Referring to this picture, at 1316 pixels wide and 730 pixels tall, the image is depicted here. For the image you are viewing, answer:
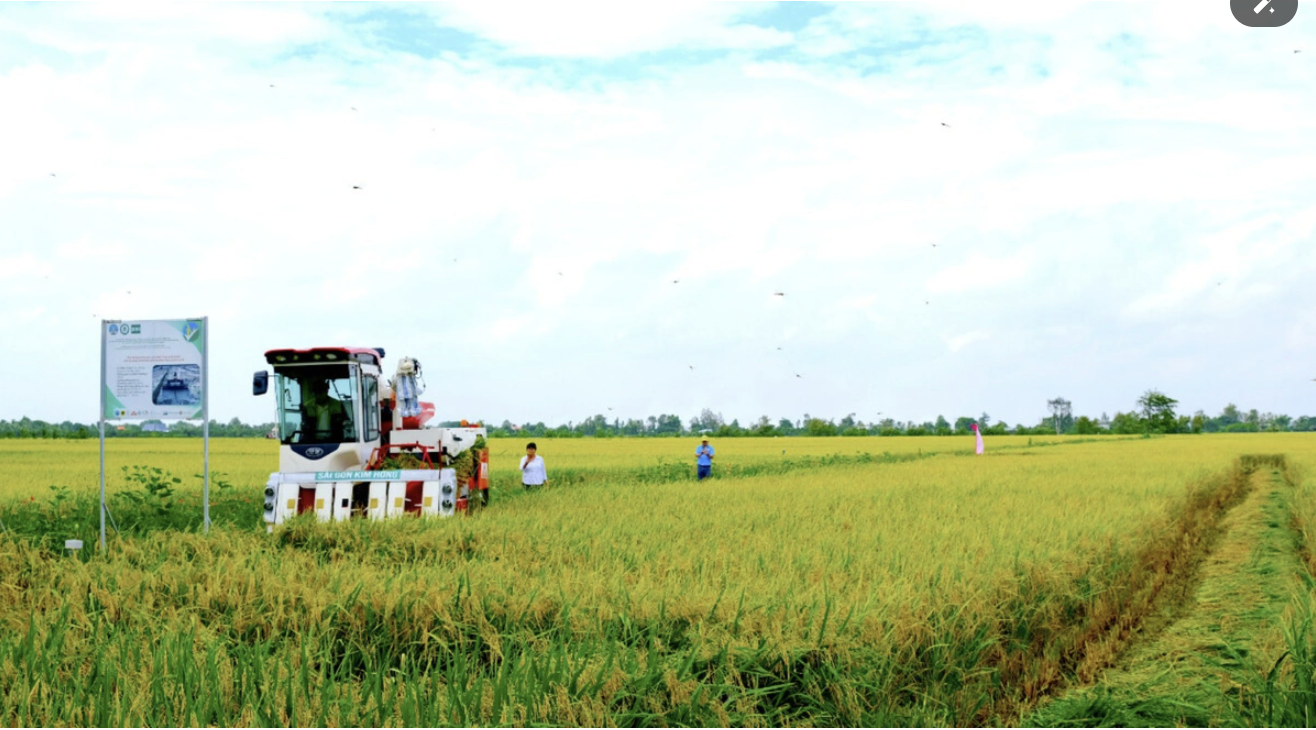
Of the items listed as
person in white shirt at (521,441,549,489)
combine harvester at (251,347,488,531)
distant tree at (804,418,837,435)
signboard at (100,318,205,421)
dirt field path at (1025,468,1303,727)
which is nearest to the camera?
dirt field path at (1025,468,1303,727)

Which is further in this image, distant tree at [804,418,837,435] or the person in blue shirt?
distant tree at [804,418,837,435]

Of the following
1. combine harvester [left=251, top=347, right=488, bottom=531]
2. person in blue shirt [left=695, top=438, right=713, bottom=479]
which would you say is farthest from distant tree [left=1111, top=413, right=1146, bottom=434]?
combine harvester [left=251, top=347, right=488, bottom=531]

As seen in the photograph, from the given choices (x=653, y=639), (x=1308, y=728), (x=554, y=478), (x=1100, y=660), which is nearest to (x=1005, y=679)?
(x=1100, y=660)

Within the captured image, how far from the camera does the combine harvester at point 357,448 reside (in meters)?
12.5

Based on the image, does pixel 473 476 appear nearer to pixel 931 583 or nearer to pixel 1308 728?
pixel 931 583

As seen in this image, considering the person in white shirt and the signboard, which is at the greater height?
the signboard

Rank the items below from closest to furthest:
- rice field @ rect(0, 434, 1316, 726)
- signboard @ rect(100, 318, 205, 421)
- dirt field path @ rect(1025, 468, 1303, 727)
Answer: rice field @ rect(0, 434, 1316, 726), dirt field path @ rect(1025, 468, 1303, 727), signboard @ rect(100, 318, 205, 421)

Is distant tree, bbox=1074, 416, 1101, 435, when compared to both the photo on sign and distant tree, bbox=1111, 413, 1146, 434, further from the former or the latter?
the photo on sign

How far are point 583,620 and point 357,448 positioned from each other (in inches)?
339

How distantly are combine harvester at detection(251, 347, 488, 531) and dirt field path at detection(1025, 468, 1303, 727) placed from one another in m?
7.99

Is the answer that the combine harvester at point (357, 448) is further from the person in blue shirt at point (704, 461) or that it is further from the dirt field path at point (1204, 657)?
the person in blue shirt at point (704, 461)

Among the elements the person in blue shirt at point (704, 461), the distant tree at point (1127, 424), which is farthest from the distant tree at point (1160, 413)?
the person in blue shirt at point (704, 461)

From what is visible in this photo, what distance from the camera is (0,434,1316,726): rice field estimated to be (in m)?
4.70

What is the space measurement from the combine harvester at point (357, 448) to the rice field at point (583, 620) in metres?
2.21
